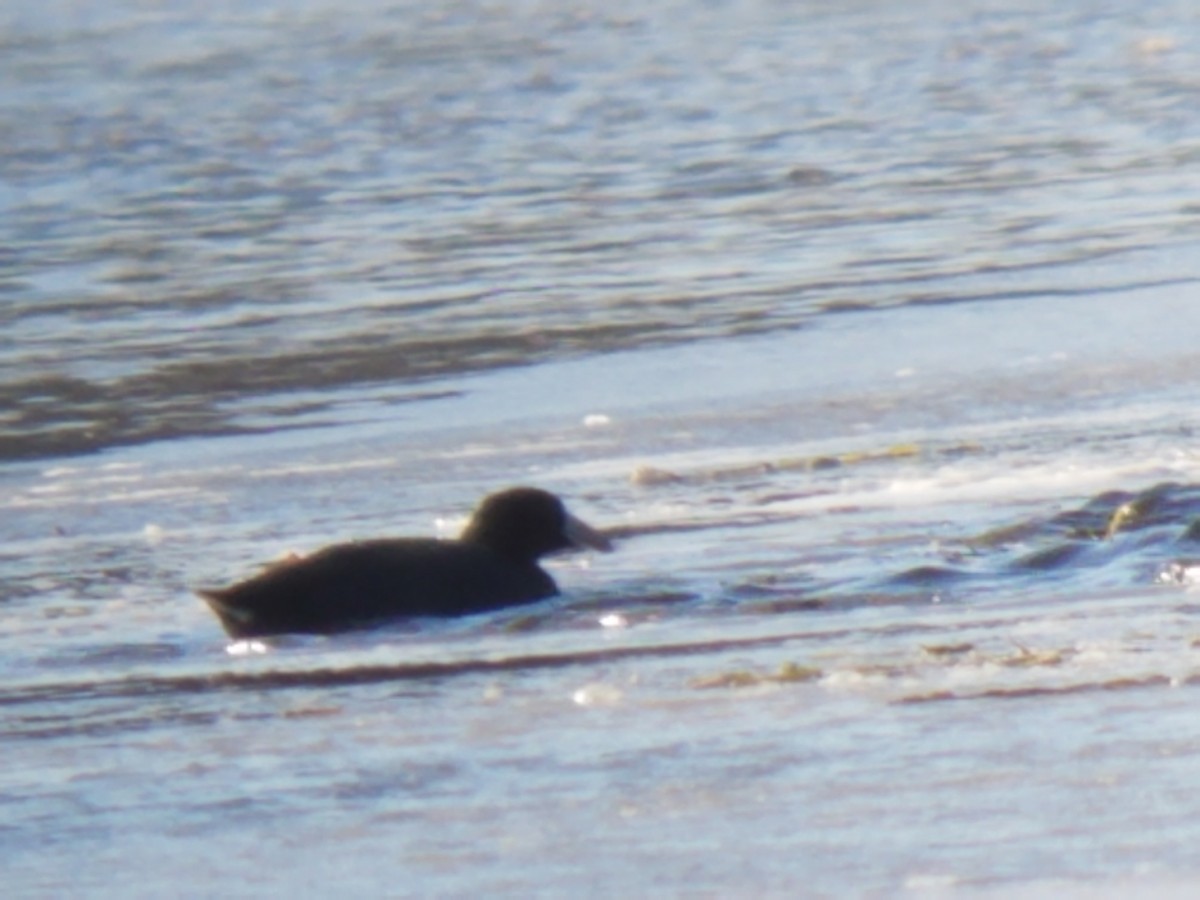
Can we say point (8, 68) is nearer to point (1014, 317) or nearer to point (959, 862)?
point (1014, 317)

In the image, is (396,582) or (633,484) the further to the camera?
(633,484)

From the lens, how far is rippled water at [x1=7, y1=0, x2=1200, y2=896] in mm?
5812

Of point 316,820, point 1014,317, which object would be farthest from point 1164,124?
point 316,820

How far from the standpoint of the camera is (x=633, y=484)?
10180mm

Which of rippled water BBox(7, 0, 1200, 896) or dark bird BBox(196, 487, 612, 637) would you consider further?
dark bird BBox(196, 487, 612, 637)

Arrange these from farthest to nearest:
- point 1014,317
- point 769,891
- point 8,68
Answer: point 8,68 → point 1014,317 → point 769,891

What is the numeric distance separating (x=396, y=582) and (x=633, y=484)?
6.49ft

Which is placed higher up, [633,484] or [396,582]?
[396,582]

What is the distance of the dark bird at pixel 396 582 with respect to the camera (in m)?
8.13

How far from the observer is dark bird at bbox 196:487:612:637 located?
813 cm

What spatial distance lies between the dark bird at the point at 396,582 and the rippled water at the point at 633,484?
0.08m

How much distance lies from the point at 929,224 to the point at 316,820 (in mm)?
11032

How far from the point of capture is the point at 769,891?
207 inches

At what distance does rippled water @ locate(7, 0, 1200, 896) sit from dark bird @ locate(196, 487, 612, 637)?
8cm
